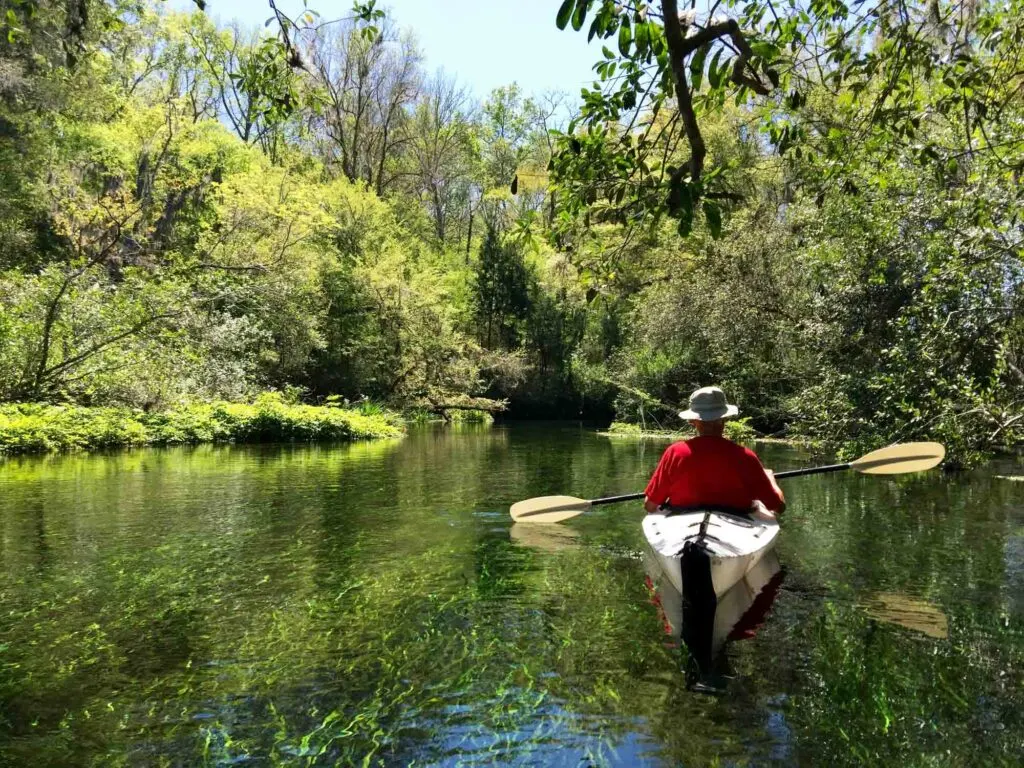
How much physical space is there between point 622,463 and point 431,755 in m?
12.1

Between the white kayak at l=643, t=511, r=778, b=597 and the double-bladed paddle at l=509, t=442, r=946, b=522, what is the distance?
1925 millimetres

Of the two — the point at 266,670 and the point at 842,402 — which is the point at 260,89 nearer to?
the point at 266,670

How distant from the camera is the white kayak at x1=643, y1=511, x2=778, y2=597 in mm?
4562

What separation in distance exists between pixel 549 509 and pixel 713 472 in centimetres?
264

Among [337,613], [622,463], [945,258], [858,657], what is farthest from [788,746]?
[622,463]

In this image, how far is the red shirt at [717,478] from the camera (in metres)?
5.63

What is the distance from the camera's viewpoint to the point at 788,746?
11.1 feet

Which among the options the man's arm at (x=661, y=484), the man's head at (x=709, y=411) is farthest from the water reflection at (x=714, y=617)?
the man's head at (x=709, y=411)

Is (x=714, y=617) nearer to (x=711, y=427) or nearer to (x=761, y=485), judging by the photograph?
(x=761, y=485)

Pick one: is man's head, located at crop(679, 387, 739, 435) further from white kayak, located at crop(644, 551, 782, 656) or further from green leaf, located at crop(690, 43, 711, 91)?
green leaf, located at crop(690, 43, 711, 91)

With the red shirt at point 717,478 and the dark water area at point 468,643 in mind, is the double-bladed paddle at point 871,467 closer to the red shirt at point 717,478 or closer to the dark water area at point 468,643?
the dark water area at point 468,643

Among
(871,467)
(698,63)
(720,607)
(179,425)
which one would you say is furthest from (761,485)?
(179,425)

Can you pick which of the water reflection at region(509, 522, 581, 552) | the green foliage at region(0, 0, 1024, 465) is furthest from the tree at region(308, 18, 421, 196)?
the water reflection at region(509, 522, 581, 552)

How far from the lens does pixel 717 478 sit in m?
5.63
